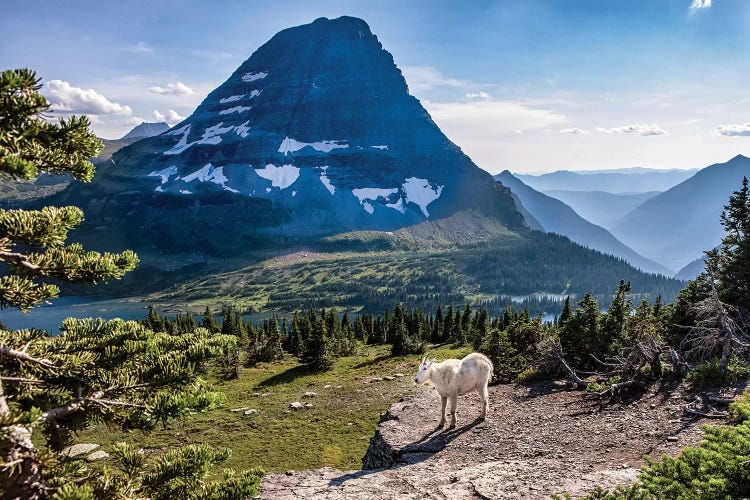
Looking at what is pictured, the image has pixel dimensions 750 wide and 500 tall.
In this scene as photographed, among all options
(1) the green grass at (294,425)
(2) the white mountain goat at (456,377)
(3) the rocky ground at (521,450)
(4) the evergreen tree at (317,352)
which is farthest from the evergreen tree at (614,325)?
(4) the evergreen tree at (317,352)

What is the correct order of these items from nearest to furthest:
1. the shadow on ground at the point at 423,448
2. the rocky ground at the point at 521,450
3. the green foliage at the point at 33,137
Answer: the green foliage at the point at 33,137
the rocky ground at the point at 521,450
the shadow on ground at the point at 423,448

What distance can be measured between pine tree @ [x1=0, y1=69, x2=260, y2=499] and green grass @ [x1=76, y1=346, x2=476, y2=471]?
16526mm

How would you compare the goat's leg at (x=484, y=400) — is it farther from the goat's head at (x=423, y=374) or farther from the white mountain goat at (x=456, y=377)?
the goat's head at (x=423, y=374)

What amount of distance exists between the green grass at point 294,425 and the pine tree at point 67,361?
16.5m

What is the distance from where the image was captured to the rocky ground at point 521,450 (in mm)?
12766

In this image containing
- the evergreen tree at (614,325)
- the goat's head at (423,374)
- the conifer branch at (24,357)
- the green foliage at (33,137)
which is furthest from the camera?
the evergreen tree at (614,325)

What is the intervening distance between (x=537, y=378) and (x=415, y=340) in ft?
123

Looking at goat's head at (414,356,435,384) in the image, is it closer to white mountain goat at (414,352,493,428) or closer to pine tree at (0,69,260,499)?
white mountain goat at (414,352,493,428)

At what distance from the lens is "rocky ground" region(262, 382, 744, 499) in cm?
1277

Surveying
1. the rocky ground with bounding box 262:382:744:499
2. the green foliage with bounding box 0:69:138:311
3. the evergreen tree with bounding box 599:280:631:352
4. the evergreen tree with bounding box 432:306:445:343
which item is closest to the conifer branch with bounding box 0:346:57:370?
the green foliage with bounding box 0:69:138:311

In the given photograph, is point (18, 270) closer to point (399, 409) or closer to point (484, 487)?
point (484, 487)

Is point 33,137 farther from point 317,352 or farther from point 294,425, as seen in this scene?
point 317,352

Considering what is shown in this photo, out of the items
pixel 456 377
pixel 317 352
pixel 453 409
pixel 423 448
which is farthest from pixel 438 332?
pixel 423 448

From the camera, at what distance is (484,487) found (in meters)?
12.9
